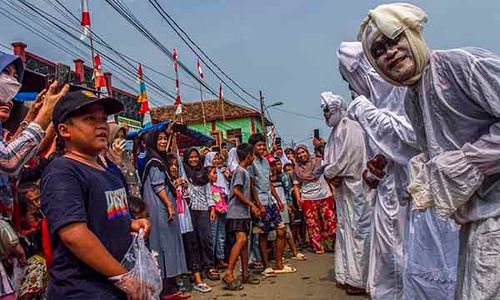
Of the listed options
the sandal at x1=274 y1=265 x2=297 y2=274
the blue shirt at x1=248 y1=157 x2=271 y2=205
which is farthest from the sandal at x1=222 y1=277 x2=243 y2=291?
the blue shirt at x1=248 y1=157 x2=271 y2=205

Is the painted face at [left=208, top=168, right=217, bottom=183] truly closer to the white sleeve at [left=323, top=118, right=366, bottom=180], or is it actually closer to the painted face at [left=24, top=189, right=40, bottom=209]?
the white sleeve at [left=323, top=118, right=366, bottom=180]

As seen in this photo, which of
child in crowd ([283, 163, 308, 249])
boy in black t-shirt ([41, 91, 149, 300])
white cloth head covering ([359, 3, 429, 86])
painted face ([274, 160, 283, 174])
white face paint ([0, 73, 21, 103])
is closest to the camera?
boy in black t-shirt ([41, 91, 149, 300])

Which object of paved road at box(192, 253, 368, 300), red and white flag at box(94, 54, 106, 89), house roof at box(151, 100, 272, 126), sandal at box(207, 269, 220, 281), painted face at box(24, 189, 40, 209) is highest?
house roof at box(151, 100, 272, 126)

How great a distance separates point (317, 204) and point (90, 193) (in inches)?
268

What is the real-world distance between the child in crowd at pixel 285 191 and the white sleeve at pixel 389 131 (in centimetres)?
464

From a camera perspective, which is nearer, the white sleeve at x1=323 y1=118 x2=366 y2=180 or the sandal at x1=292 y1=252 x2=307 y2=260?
the white sleeve at x1=323 y1=118 x2=366 y2=180

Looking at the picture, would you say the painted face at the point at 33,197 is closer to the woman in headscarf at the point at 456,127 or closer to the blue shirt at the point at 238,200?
the woman in headscarf at the point at 456,127

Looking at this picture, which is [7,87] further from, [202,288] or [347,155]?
[202,288]

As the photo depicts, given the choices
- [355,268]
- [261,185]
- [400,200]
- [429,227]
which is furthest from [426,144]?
[261,185]

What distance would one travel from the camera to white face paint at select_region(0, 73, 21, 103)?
2.55 metres

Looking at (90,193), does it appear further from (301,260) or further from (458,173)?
(301,260)

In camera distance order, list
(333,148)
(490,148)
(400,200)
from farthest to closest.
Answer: (333,148) < (400,200) < (490,148)

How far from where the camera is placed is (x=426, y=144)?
2.53 metres

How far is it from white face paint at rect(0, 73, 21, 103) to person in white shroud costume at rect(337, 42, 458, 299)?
2180mm
